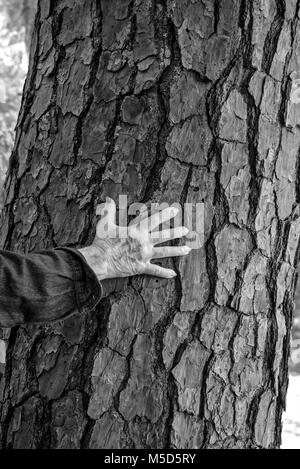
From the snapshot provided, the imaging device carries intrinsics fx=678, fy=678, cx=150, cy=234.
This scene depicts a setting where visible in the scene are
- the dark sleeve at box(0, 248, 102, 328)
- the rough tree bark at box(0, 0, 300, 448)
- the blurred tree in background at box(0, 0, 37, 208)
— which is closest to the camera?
the dark sleeve at box(0, 248, 102, 328)

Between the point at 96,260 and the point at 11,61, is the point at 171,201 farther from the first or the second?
the point at 11,61

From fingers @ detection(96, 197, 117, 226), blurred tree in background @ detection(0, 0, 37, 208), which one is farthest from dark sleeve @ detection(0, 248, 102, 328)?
blurred tree in background @ detection(0, 0, 37, 208)

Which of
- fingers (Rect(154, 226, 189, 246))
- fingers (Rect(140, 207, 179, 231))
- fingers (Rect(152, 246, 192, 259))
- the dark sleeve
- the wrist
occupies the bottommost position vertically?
the dark sleeve

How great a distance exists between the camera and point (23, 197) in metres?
2.04

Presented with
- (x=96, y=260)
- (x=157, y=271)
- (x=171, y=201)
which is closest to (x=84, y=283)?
(x=96, y=260)

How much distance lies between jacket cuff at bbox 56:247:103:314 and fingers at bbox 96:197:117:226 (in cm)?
13

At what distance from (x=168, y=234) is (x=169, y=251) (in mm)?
48

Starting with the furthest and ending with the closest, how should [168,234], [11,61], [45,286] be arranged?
[11,61] < [168,234] < [45,286]

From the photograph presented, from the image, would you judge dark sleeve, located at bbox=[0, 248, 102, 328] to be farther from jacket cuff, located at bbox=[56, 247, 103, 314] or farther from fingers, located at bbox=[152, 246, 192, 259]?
fingers, located at bbox=[152, 246, 192, 259]

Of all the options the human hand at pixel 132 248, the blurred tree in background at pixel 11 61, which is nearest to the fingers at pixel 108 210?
the human hand at pixel 132 248

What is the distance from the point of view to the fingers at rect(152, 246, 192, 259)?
1.85 metres

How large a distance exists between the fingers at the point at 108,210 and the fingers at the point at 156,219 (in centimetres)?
8

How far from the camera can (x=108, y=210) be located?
1.86 metres

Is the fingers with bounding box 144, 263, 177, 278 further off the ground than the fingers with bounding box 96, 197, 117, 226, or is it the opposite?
A: the fingers with bounding box 96, 197, 117, 226
